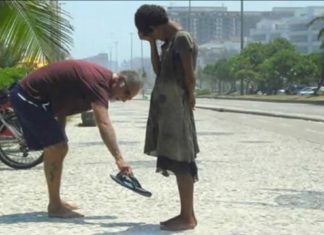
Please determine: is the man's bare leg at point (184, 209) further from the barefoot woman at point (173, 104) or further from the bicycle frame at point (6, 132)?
the bicycle frame at point (6, 132)

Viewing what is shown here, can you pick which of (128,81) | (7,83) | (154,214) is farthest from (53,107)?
(7,83)

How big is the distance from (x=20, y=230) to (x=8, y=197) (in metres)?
1.97

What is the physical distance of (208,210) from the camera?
7875mm

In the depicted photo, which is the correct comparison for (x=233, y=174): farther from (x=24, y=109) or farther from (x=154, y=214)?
(x=24, y=109)

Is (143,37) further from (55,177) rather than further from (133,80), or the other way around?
(55,177)

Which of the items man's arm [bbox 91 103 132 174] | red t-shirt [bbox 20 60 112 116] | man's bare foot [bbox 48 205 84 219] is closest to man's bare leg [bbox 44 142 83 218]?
man's bare foot [bbox 48 205 84 219]

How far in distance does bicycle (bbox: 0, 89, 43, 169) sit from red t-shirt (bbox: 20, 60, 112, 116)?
147 inches

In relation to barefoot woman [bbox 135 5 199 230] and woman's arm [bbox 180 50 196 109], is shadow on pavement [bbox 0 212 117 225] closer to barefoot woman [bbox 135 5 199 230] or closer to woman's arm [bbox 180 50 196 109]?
barefoot woman [bbox 135 5 199 230]

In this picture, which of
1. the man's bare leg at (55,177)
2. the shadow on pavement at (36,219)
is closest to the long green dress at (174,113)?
the shadow on pavement at (36,219)

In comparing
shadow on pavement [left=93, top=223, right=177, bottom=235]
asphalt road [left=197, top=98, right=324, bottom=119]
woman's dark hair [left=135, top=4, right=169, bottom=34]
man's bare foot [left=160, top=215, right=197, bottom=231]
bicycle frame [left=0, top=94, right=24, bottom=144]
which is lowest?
asphalt road [left=197, top=98, right=324, bottom=119]

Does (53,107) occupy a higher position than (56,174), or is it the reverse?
(53,107)

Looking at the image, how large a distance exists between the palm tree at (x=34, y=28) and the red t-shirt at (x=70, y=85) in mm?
5213

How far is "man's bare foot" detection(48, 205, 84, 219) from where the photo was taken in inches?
293

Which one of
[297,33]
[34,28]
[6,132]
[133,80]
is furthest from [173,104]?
[297,33]
